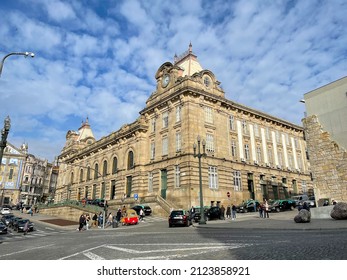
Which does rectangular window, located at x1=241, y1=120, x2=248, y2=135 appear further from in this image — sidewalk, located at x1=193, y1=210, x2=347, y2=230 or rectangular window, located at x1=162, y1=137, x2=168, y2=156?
sidewalk, located at x1=193, y1=210, x2=347, y2=230

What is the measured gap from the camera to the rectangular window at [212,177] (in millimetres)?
34844

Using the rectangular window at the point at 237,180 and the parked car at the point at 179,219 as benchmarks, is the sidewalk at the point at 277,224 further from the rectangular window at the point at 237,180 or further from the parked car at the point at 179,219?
the rectangular window at the point at 237,180

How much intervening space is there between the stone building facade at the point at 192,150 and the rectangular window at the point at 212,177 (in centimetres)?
13

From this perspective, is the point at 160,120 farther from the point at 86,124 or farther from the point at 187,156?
the point at 86,124

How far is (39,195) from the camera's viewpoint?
91250 mm

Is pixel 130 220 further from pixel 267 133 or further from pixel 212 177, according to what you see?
pixel 267 133

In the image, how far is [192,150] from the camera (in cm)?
3419

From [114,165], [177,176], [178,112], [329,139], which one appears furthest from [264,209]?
[114,165]

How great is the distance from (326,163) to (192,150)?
1695 cm

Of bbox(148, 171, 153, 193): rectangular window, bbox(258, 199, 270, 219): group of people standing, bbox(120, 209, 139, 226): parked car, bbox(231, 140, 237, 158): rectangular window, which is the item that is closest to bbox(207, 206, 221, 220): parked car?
bbox(258, 199, 270, 219): group of people standing

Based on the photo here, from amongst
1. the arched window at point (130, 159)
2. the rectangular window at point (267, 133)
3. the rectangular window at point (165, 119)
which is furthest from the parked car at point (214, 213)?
the rectangular window at point (267, 133)

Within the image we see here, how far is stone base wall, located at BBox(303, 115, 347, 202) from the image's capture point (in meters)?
18.7
